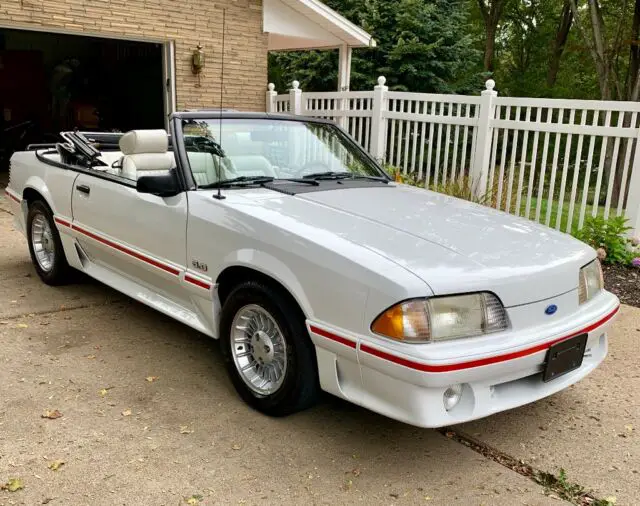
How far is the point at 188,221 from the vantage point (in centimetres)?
363

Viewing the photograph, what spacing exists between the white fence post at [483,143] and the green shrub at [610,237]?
1567 mm

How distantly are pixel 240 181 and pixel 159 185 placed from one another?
50cm

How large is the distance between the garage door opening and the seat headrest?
36.1 ft

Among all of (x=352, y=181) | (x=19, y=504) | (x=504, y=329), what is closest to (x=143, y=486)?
(x=19, y=504)

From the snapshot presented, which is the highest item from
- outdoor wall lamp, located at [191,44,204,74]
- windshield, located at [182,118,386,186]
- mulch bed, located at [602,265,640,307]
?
outdoor wall lamp, located at [191,44,204,74]

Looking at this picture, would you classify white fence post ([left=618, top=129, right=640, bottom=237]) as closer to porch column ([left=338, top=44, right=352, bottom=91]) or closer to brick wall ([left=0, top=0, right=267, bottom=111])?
brick wall ([left=0, top=0, right=267, bottom=111])

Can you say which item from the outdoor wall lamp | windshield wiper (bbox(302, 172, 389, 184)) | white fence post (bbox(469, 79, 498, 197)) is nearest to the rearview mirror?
windshield wiper (bbox(302, 172, 389, 184))

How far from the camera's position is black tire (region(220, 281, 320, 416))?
302 centimetres

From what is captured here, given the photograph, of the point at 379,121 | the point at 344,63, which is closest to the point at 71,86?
the point at 344,63

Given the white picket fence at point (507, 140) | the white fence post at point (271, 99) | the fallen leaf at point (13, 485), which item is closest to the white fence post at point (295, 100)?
the white picket fence at point (507, 140)

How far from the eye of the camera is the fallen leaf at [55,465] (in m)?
2.83

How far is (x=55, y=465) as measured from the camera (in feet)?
9.34

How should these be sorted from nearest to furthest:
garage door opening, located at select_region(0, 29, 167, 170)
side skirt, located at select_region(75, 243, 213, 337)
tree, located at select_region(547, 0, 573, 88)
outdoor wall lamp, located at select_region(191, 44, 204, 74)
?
side skirt, located at select_region(75, 243, 213, 337) → outdoor wall lamp, located at select_region(191, 44, 204, 74) → garage door opening, located at select_region(0, 29, 167, 170) → tree, located at select_region(547, 0, 573, 88)

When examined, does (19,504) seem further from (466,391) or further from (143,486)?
(466,391)
